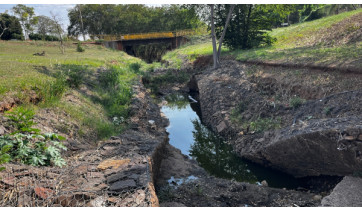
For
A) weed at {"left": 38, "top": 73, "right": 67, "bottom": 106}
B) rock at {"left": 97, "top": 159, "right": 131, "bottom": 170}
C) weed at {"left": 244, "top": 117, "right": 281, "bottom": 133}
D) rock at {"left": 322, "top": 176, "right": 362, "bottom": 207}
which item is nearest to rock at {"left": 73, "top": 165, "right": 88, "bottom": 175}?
rock at {"left": 97, "top": 159, "right": 131, "bottom": 170}

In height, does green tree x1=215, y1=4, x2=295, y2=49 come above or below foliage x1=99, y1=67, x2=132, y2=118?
above

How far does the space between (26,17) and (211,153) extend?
21.4 metres

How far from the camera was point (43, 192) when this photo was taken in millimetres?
3973

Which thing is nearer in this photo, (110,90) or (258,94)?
(258,94)

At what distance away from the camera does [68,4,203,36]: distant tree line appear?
34.5m

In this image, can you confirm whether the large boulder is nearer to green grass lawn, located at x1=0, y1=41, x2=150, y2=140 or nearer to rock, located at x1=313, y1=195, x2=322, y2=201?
rock, located at x1=313, y1=195, x2=322, y2=201

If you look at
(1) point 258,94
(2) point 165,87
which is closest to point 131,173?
(1) point 258,94

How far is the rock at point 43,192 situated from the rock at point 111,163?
110 centimetres

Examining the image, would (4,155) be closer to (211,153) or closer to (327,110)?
(211,153)

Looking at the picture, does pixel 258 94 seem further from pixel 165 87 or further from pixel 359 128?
pixel 165 87

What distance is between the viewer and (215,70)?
54.6 ft

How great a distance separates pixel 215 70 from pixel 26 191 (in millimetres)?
13715

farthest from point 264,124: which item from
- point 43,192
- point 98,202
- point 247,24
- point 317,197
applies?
point 247,24

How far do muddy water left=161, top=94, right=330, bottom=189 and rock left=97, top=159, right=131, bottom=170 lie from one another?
3157 mm
